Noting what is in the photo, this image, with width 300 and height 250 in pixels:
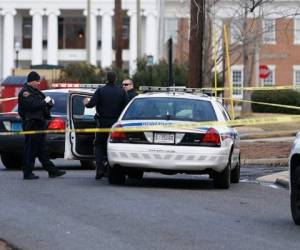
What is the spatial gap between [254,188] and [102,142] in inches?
101

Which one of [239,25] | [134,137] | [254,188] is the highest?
[239,25]

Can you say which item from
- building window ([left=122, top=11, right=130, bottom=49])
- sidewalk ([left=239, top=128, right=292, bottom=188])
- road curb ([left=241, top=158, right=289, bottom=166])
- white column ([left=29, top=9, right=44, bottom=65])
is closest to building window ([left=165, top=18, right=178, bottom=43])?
building window ([left=122, top=11, right=130, bottom=49])

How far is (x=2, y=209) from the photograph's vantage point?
1127 cm

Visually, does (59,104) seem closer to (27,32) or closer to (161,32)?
(161,32)

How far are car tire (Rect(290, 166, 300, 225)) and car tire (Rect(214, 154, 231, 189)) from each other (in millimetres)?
3125

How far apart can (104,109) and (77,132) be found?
0.99m

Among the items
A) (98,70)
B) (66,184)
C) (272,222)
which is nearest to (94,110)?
(66,184)

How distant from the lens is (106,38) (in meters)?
70.0

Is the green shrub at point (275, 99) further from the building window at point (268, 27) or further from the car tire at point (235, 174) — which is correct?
the car tire at point (235, 174)

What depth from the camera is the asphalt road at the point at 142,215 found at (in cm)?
913

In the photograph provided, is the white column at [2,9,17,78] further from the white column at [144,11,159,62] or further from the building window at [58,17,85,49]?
the white column at [144,11,159,62]

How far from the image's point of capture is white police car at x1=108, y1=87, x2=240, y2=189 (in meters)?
13.3

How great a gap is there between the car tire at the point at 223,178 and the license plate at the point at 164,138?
38.2 inches

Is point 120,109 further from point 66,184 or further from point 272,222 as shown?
point 272,222
